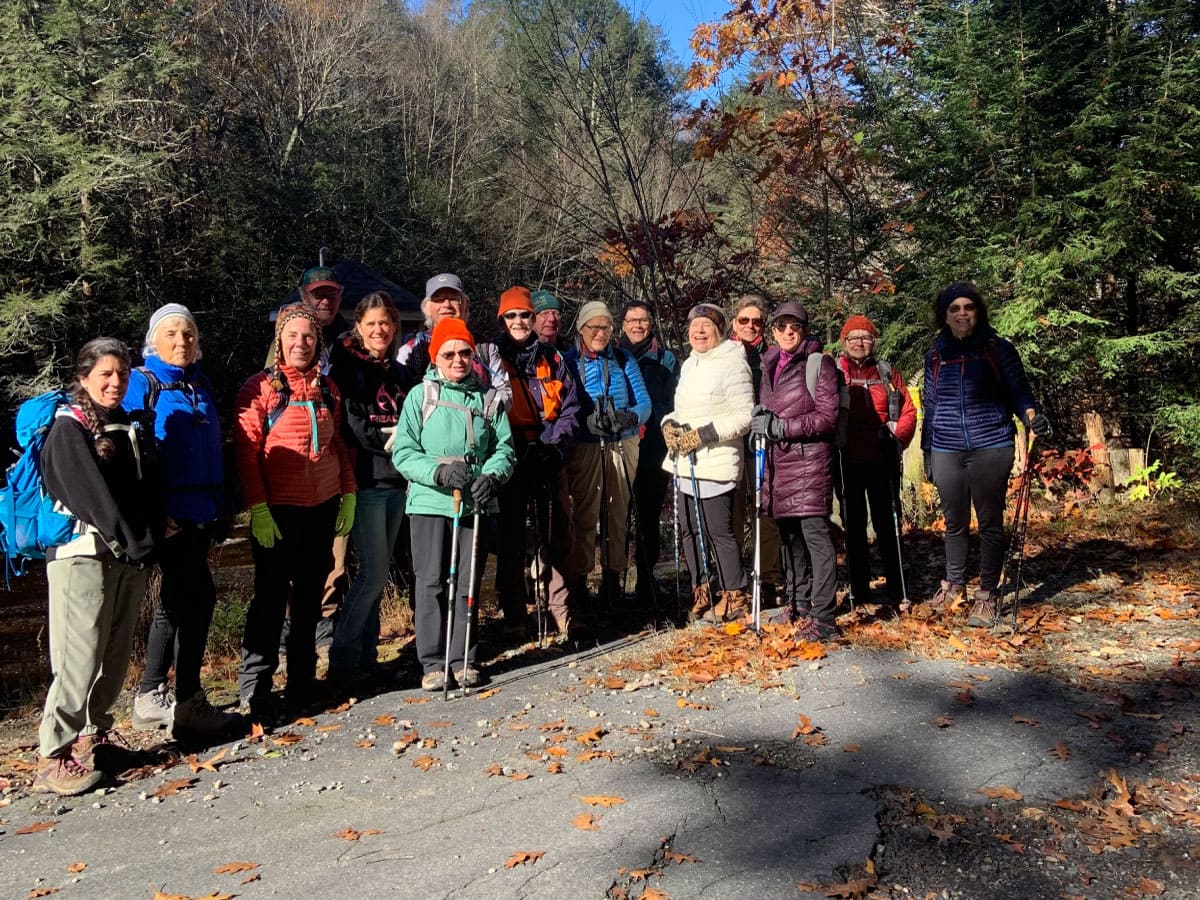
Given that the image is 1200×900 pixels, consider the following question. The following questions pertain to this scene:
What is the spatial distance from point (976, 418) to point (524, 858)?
408cm

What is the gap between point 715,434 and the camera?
649 centimetres

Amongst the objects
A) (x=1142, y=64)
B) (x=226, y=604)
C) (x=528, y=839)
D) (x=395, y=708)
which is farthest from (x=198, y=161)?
(x=528, y=839)

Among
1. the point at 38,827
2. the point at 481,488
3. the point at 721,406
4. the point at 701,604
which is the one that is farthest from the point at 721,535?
the point at 38,827

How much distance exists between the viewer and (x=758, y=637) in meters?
6.21

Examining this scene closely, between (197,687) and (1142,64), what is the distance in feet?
36.0

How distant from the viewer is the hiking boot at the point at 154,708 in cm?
507

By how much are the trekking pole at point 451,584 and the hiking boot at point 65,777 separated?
5.66 feet

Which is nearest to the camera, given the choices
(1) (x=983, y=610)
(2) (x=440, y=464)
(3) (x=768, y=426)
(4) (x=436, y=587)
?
(2) (x=440, y=464)

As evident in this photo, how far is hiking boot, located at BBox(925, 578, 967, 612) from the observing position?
672 centimetres

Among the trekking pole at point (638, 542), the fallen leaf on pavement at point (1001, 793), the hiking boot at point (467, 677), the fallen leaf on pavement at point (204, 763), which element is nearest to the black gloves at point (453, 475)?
the hiking boot at point (467, 677)

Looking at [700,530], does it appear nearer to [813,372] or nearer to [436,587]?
[813,372]

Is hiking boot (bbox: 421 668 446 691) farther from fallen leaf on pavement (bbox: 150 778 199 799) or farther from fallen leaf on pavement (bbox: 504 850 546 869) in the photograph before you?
fallen leaf on pavement (bbox: 504 850 546 869)

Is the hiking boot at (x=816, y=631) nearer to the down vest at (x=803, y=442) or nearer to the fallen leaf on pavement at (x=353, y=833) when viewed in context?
the down vest at (x=803, y=442)

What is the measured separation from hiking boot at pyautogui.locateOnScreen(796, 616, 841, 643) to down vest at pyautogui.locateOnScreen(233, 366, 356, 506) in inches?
114
